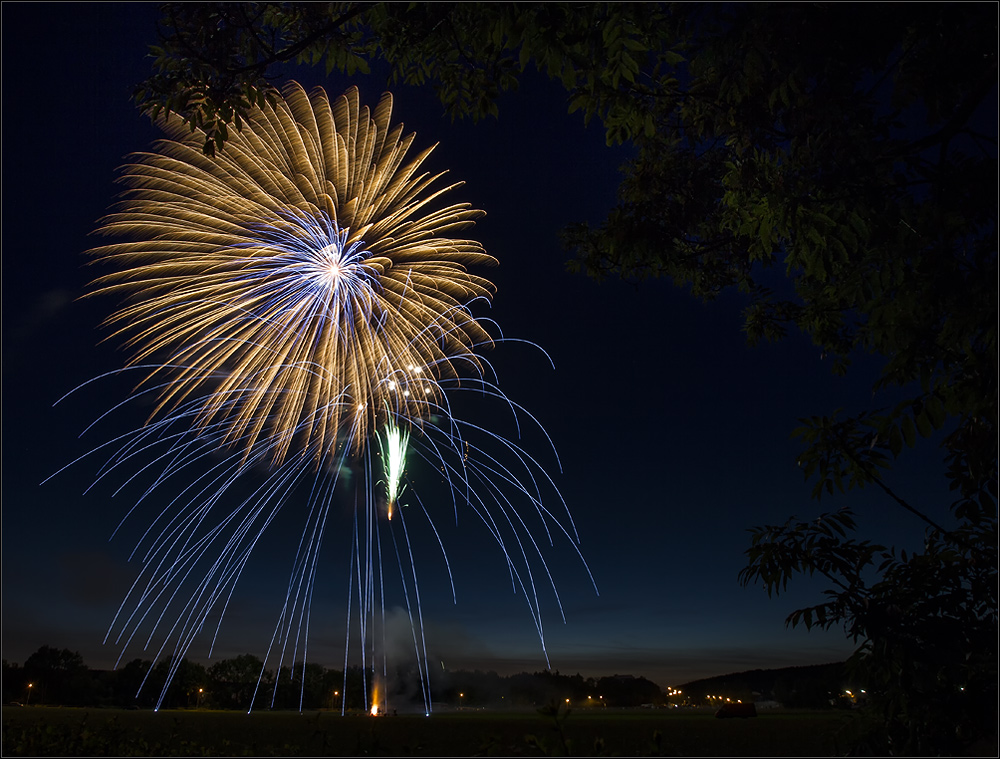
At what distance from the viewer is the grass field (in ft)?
16.3

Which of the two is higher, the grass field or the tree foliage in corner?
the tree foliage in corner

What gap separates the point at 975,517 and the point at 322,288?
9.28 metres

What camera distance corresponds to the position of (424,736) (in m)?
5.45

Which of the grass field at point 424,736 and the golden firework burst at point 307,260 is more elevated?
the golden firework burst at point 307,260

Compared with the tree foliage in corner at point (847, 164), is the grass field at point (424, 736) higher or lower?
lower

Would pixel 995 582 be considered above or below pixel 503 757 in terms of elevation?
above

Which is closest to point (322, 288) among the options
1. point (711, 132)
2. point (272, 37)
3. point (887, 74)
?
point (272, 37)

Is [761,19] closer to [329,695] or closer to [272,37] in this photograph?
[272,37]

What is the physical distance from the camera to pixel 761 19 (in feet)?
18.1

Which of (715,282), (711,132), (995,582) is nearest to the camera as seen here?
(995,582)

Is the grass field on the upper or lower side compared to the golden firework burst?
lower

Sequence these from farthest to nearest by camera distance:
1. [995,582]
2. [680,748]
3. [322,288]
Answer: [322,288], [680,748], [995,582]

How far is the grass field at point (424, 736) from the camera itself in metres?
4.98

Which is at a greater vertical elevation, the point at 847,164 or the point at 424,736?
the point at 847,164
